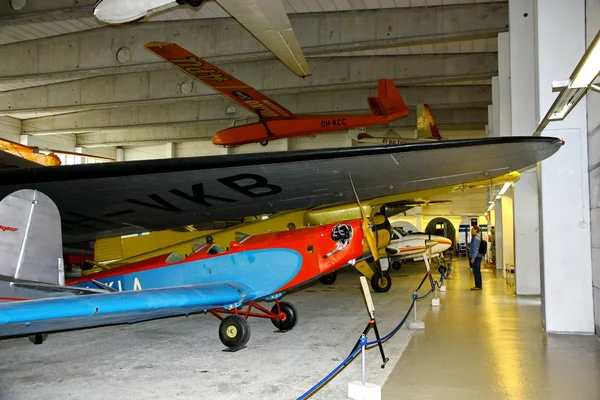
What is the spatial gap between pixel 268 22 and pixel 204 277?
426 centimetres

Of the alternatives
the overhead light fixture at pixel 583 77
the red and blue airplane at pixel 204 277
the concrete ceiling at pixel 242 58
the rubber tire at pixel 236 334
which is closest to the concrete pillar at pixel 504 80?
the concrete ceiling at pixel 242 58

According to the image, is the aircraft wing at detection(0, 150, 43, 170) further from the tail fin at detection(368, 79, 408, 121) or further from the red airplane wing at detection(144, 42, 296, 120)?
the tail fin at detection(368, 79, 408, 121)

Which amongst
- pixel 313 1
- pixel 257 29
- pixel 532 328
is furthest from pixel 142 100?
pixel 532 328

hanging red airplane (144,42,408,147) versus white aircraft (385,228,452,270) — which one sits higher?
hanging red airplane (144,42,408,147)

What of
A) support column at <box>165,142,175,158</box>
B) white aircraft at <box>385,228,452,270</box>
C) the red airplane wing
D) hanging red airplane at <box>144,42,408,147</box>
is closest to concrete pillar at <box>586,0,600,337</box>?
the red airplane wing

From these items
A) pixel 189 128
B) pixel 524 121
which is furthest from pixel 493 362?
pixel 189 128

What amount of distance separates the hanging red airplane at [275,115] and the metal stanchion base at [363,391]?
30.7 feet

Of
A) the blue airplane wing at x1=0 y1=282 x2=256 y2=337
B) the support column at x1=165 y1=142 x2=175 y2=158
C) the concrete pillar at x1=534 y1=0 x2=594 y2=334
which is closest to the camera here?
the blue airplane wing at x1=0 y1=282 x2=256 y2=337

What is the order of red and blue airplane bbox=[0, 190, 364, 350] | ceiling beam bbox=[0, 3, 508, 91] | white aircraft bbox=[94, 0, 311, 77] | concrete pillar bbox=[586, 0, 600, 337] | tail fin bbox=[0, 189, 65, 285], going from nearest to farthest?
red and blue airplane bbox=[0, 190, 364, 350], tail fin bbox=[0, 189, 65, 285], white aircraft bbox=[94, 0, 311, 77], concrete pillar bbox=[586, 0, 600, 337], ceiling beam bbox=[0, 3, 508, 91]

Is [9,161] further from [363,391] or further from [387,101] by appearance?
[387,101]

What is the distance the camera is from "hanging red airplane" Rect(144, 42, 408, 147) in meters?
13.3

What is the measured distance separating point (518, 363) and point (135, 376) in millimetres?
4104

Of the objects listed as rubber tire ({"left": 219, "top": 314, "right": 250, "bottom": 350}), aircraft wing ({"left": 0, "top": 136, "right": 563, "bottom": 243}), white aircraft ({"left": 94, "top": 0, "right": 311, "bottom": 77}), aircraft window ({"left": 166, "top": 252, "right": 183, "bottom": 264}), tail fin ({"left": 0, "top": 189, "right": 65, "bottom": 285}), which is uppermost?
white aircraft ({"left": 94, "top": 0, "right": 311, "bottom": 77})

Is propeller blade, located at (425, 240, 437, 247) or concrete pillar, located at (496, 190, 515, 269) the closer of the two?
concrete pillar, located at (496, 190, 515, 269)
